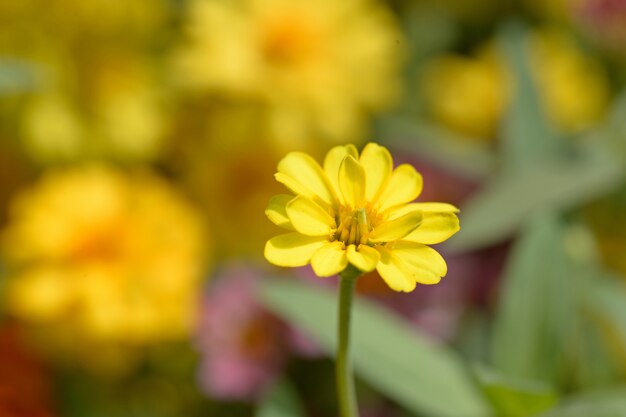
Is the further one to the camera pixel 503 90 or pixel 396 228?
pixel 503 90

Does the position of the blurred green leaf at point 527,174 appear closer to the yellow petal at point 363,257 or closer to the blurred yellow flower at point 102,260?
the blurred yellow flower at point 102,260

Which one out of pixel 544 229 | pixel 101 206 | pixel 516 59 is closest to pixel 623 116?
pixel 516 59

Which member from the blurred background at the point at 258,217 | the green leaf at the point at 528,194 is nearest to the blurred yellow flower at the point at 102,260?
the blurred background at the point at 258,217

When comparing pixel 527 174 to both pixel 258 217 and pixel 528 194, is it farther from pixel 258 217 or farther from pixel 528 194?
pixel 258 217

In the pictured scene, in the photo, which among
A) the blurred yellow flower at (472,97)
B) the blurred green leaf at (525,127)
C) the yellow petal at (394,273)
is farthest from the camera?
the blurred yellow flower at (472,97)

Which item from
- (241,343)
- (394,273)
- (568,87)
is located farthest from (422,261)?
(568,87)

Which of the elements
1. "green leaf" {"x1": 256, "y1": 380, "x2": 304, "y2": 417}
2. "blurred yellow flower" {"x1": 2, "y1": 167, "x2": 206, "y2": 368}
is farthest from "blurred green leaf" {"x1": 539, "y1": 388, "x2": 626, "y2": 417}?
"blurred yellow flower" {"x1": 2, "y1": 167, "x2": 206, "y2": 368}

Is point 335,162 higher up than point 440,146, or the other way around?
point 440,146
